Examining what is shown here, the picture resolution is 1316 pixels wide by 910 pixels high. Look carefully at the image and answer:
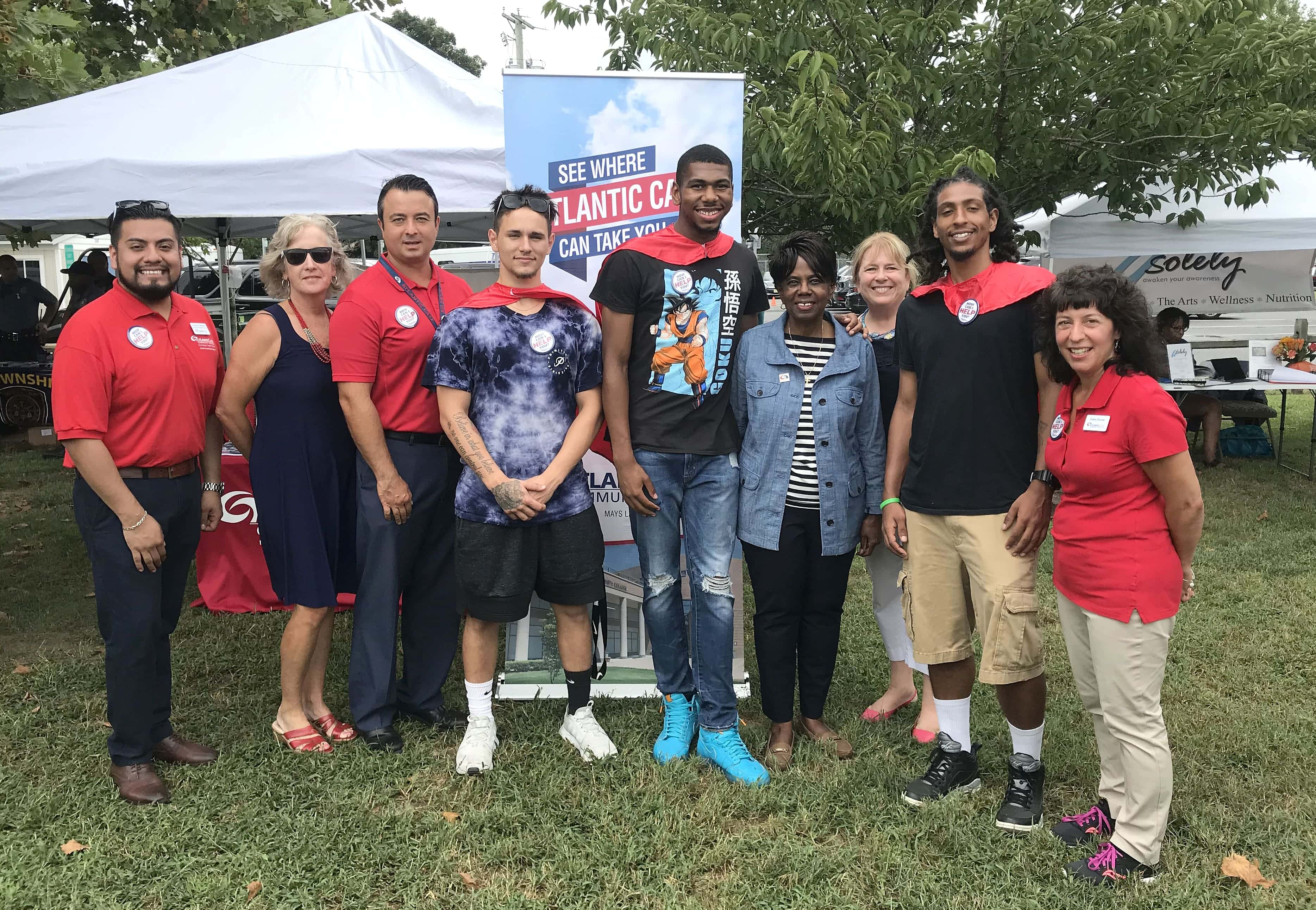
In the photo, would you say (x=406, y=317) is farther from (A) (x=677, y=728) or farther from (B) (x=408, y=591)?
(A) (x=677, y=728)

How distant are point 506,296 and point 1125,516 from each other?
202 centimetres

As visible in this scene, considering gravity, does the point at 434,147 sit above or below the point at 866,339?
above

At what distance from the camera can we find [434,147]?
4.63 meters

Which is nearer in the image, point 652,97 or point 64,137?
point 652,97

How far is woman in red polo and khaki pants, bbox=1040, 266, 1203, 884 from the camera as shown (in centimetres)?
250

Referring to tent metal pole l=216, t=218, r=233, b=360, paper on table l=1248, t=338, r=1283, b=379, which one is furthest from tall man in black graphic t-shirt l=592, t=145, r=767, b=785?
paper on table l=1248, t=338, r=1283, b=379

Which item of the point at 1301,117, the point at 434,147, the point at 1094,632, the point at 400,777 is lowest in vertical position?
the point at 400,777

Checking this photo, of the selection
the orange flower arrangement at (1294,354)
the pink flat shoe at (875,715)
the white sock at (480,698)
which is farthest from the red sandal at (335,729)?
the orange flower arrangement at (1294,354)

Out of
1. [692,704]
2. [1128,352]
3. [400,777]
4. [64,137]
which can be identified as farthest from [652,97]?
[64,137]

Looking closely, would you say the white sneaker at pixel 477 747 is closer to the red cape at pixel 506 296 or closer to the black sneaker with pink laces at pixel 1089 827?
the red cape at pixel 506 296

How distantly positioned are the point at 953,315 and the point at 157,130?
4.29 meters

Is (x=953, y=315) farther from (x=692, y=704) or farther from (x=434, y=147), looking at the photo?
(x=434, y=147)

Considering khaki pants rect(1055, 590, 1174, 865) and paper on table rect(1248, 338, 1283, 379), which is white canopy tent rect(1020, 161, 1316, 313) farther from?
khaki pants rect(1055, 590, 1174, 865)

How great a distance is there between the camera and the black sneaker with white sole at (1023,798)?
2.95 meters
